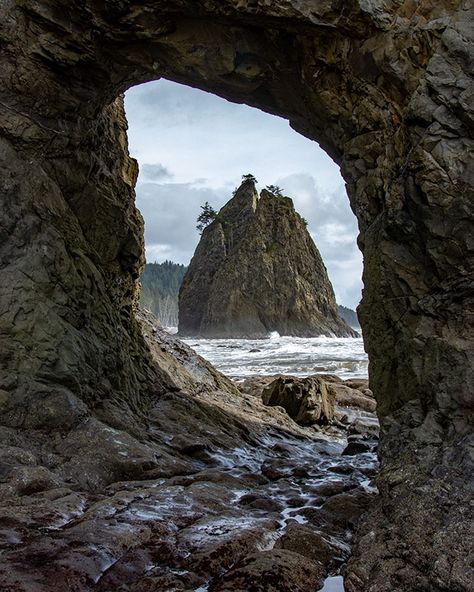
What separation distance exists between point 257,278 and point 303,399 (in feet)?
173

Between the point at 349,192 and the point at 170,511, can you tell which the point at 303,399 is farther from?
the point at 170,511

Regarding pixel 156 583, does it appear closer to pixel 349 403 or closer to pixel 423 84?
pixel 423 84

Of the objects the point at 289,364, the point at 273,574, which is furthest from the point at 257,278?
the point at 273,574

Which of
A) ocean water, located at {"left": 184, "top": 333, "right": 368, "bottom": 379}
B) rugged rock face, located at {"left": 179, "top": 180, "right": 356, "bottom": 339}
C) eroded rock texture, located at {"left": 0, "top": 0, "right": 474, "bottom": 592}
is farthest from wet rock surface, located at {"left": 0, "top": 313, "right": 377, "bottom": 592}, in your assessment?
rugged rock face, located at {"left": 179, "top": 180, "right": 356, "bottom": 339}

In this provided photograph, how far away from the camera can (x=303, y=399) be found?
55.8 feet

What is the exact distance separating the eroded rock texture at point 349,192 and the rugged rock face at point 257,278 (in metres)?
55.5

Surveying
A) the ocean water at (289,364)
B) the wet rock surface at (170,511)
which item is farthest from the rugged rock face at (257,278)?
the wet rock surface at (170,511)

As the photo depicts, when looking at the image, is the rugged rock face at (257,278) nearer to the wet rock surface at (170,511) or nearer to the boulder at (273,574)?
the wet rock surface at (170,511)

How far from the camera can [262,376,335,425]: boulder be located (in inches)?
658

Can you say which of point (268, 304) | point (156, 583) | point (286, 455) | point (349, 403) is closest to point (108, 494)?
point (156, 583)

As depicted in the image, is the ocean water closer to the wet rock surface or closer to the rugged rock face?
the wet rock surface

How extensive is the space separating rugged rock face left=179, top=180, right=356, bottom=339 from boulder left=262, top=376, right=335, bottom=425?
48.7 meters

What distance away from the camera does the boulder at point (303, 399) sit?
16719 millimetres

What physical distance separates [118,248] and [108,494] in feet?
25.6
